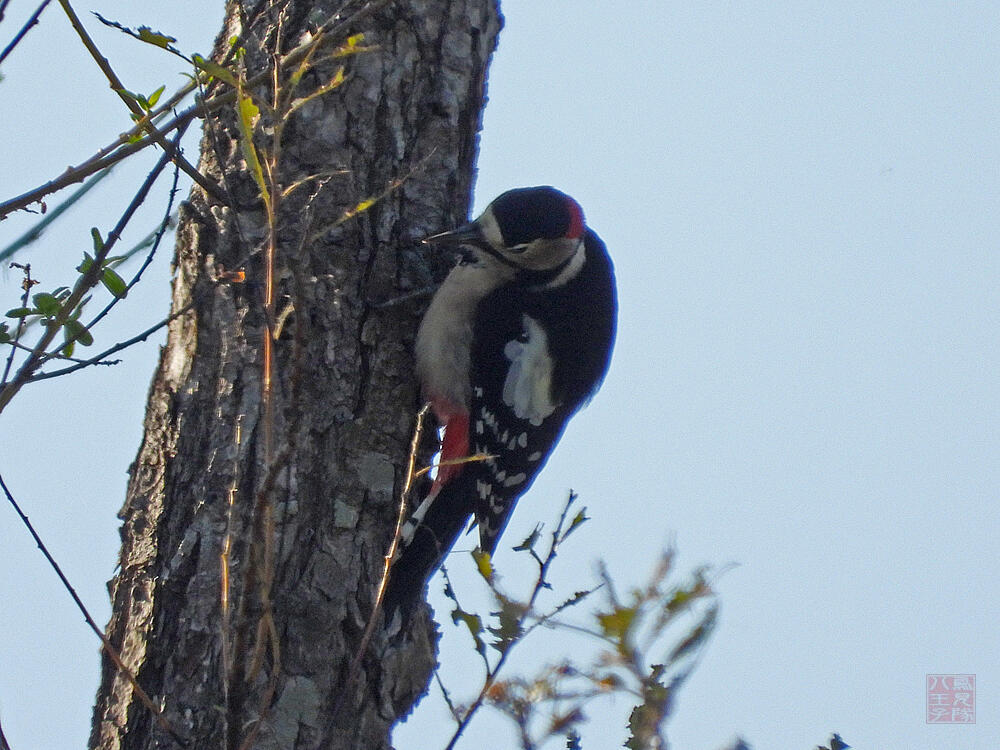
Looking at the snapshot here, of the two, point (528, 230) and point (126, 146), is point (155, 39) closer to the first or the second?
point (126, 146)

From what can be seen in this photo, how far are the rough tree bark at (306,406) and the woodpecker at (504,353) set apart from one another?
11 centimetres

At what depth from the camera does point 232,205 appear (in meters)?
2.14

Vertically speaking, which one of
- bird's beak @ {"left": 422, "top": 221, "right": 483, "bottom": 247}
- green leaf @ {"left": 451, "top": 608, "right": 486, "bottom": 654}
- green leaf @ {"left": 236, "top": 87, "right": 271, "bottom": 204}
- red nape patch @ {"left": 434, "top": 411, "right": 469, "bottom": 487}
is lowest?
green leaf @ {"left": 451, "top": 608, "right": 486, "bottom": 654}

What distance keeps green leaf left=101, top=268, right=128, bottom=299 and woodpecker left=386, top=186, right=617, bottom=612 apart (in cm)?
75

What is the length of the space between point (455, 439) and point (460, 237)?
0.53 meters

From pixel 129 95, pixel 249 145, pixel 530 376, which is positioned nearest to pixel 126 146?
pixel 129 95

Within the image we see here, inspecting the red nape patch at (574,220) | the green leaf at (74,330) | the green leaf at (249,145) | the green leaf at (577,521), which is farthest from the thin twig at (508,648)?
the red nape patch at (574,220)

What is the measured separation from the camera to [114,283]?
231 centimetres

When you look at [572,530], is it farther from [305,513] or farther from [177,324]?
[177,324]

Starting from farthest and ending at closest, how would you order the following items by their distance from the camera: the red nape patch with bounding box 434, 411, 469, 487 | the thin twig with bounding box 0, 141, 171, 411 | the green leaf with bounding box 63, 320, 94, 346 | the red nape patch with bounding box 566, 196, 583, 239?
the red nape patch with bounding box 566, 196, 583, 239, the red nape patch with bounding box 434, 411, 469, 487, the green leaf with bounding box 63, 320, 94, 346, the thin twig with bounding box 0, 141, 171, 411

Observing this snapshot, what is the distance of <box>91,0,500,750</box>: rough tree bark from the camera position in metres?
2.24

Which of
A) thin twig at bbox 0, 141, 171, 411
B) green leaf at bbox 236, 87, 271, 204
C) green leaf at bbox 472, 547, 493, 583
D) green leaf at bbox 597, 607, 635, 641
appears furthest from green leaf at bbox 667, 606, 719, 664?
thin twig at bbox 0, 141, 171, 411

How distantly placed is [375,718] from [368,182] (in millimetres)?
1228

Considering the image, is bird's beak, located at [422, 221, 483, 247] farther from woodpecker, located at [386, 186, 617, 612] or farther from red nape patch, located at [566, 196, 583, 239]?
red nape patch, located at [566, 196, 583, 239]
